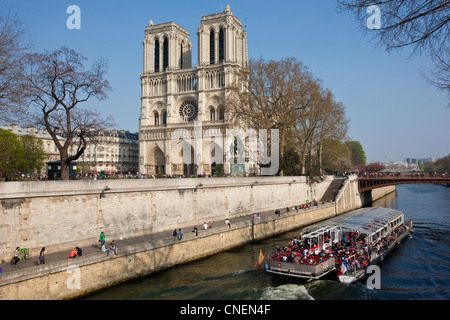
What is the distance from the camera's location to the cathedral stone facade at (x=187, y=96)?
59.4m

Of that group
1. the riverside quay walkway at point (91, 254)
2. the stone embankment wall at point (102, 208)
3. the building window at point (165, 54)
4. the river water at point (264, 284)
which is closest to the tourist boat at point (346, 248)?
the river water at point (264, 284)

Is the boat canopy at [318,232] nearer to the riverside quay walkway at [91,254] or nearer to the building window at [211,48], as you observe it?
the riverside quay walkway at [91,254]

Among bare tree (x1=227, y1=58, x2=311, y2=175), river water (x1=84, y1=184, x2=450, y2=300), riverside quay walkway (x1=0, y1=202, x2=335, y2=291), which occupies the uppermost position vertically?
bare tree (x1=227, y1=58, x2=311, y2=175)

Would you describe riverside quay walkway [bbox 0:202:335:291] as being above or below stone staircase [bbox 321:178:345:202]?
below

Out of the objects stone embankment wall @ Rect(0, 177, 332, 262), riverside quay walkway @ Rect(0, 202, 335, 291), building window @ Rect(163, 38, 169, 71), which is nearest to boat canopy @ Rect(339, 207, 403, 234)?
riverside quay walkway @ Rect(0, 202, 335, 291)

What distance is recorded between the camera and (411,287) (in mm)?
16234

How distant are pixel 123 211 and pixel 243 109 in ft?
70.7

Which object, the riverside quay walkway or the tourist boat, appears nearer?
the riverside quay walkway

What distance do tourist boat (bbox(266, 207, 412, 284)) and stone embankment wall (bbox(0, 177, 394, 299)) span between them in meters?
5.05

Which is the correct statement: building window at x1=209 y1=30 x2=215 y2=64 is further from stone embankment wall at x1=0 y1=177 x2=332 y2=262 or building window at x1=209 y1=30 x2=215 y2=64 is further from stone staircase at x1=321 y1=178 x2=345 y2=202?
stone embankment wall at x1=0 y1=177 x2=332 y2=262

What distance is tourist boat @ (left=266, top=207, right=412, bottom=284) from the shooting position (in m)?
16.0

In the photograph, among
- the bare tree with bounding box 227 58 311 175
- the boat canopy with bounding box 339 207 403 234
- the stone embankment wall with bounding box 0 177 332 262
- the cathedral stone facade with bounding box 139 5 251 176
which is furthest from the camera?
the cathedral stone facade with bounding box 139 5 251 176

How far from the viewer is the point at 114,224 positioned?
19.0 m

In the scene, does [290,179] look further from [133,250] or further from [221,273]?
[133,250]
